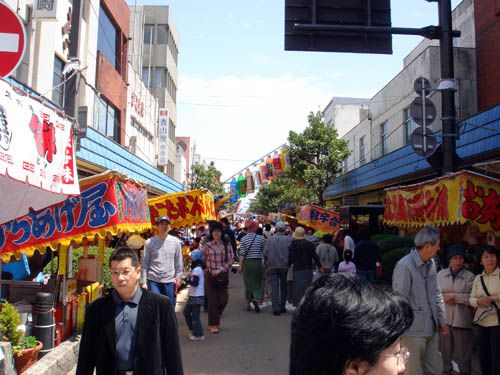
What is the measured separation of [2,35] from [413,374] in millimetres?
4523

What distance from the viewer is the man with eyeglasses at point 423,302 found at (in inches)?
174

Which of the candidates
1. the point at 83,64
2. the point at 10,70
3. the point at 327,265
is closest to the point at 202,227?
the point at 83,64

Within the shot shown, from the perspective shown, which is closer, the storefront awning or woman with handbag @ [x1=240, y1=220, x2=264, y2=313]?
the storefront awning

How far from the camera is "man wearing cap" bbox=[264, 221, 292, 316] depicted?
960cm

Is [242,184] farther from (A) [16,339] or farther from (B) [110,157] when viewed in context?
(A) [16,339]

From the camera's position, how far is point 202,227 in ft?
58.4

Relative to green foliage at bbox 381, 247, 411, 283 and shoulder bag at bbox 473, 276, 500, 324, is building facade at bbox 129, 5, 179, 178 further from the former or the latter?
shoulder bag at bbox 473, 276, 500, 324

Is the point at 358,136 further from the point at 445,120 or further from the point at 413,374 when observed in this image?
the point at 413,374

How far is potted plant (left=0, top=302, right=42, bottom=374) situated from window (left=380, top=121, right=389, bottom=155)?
719 inches

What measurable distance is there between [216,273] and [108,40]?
13.6m

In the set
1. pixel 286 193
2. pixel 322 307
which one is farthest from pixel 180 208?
pixel 286 193

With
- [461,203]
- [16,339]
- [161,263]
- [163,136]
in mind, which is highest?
[163,136]

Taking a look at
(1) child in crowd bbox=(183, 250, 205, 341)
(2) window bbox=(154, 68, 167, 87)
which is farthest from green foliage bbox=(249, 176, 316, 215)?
(1) child in crowd bbox=(183, 250, 205, 341)

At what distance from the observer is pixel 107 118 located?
18344 mm
